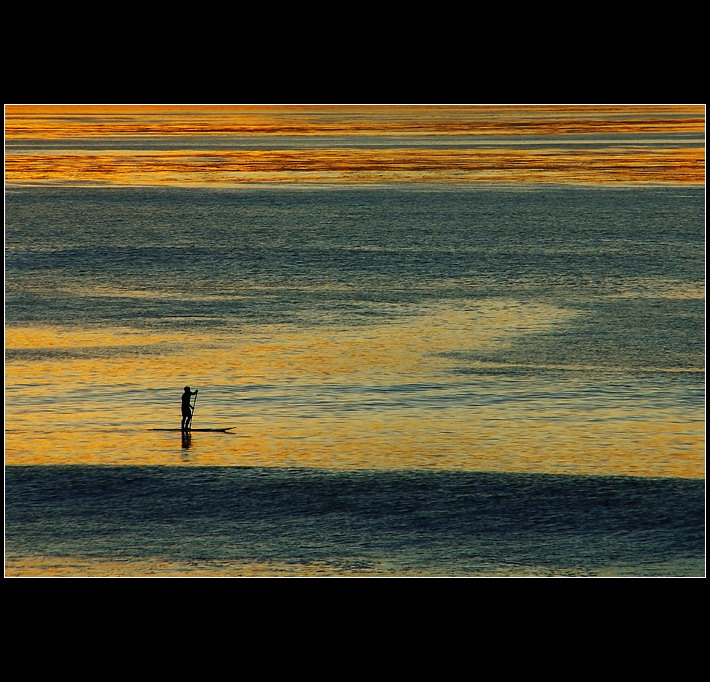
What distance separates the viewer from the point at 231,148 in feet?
455

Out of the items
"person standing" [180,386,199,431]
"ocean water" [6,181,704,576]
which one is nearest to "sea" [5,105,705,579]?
"ocean water" [6,181,704,576]

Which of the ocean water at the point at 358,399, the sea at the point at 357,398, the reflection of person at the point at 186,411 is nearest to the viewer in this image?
the sea at the point at 357,398

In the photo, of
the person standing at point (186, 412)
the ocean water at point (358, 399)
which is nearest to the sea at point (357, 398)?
the ocean water at point (358, 399)

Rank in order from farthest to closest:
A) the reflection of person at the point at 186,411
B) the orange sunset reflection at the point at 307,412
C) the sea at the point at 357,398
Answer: the reflection of person at the point at 186,411
the orange sunset reflection at the point at 307,412
the sea at the point at 357,398

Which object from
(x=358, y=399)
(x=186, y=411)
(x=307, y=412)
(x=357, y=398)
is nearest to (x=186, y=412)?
(x=186, y=411)

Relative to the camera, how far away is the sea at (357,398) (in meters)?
24.4

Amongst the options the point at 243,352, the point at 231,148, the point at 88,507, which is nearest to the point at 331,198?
the point at 231,148

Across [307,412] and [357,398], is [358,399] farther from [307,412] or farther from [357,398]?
[307,412]

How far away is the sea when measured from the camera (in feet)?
80.0

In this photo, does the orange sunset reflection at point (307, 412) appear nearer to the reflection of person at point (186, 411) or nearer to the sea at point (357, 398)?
the sea at point (357, 398)

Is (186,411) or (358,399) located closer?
(186,411)

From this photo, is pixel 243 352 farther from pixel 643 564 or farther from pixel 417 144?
pixel 417 144

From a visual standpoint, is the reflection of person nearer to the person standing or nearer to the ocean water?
the person standing

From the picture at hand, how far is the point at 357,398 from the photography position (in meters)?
37.7
